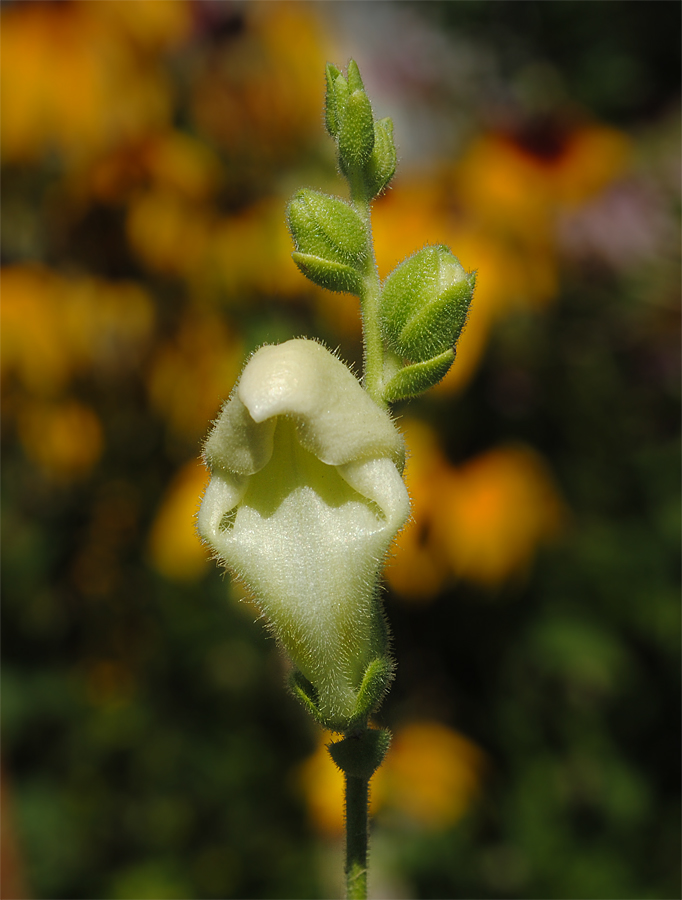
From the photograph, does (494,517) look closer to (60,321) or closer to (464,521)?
(464,521)

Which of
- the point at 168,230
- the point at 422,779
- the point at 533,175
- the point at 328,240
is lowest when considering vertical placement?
the point at 422,779

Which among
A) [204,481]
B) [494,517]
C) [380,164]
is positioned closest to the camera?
[380,164]

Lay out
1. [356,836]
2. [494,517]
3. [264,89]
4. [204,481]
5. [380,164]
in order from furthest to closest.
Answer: [264,89]
[494,517]
[204,481]
[380,164]
[356,836]

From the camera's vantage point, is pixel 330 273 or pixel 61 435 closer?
pixel 330 273

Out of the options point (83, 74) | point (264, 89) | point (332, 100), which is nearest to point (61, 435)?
point (83, 74)

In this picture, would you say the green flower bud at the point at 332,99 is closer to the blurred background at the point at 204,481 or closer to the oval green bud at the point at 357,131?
the oval green bud at the point at 357,131

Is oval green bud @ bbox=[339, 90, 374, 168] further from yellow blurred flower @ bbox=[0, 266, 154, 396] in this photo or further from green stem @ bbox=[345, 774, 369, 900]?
yellow blurred flower @ bbox=[0, 266, 154, 396]

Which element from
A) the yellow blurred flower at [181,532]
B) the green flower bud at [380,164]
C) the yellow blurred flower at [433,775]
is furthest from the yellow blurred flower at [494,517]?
the green flower bud at [380,164]

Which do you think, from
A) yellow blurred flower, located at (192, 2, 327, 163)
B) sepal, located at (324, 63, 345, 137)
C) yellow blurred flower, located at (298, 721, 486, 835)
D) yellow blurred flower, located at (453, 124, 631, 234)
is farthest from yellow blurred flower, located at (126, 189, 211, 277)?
sepal, located at (324, 63, 345, 137)
